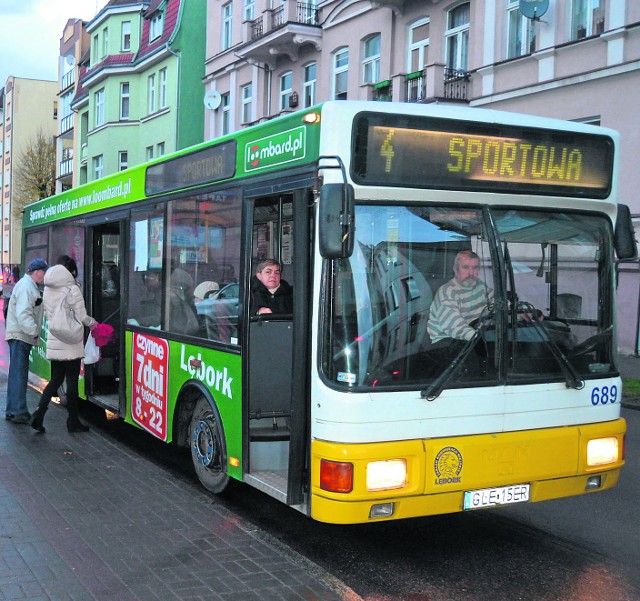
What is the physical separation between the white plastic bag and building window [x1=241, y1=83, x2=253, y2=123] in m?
24.1

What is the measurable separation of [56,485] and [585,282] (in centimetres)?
425


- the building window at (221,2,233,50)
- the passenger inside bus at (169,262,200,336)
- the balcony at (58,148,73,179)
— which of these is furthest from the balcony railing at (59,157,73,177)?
the passenger inside bus at (169,262,200,336)

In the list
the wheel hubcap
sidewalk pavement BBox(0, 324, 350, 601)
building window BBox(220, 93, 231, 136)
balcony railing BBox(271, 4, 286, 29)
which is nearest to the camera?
sidewalk pavement BBox(0, 324, 350, 601)

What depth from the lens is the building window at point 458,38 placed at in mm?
21953

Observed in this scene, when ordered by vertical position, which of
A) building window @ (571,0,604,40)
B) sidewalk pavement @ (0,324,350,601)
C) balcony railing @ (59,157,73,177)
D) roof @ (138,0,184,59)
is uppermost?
roof @ (138,0,184,59)

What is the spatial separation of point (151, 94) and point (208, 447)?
37.2 meters

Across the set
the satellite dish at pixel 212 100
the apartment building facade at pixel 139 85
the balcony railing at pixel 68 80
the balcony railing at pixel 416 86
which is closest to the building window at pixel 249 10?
the satellite dish at pixel 212 100

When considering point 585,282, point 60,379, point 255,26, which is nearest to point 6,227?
point 255,26

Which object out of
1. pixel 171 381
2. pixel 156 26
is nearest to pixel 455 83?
pixel 171 381

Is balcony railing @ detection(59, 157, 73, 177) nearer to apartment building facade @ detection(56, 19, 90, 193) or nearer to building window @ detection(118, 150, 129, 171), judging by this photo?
apartment building facade @ detection(56, 19, 90, 193)

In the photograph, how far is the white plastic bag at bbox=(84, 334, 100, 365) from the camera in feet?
31.8

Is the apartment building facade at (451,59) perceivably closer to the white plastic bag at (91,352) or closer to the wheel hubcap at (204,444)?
the white plastic bag at (91,352)

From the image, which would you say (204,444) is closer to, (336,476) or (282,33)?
(336,476)

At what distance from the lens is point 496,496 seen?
515cm
